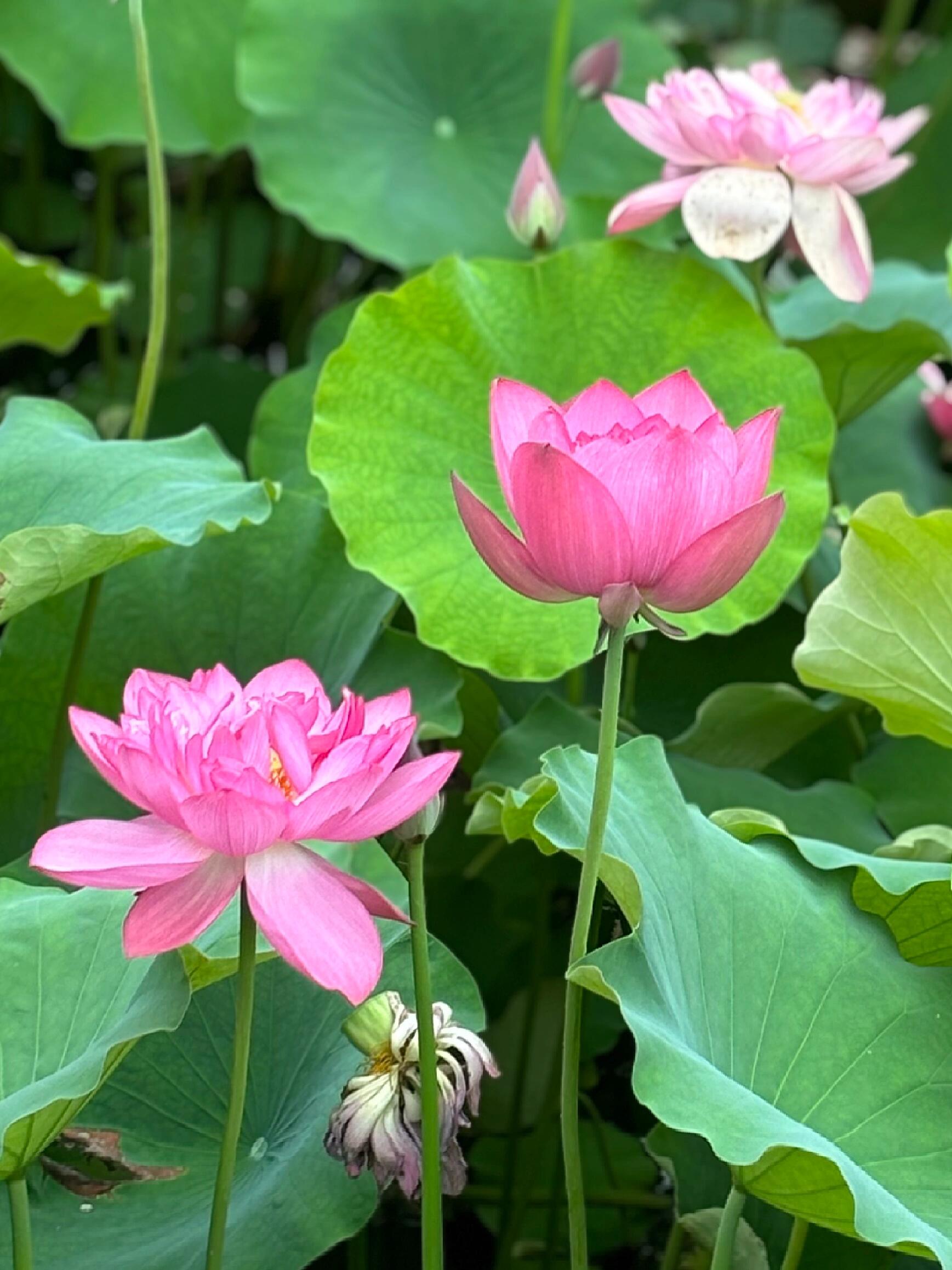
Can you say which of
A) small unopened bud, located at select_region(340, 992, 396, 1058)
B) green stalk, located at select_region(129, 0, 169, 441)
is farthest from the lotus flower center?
green stalk, located at select_region(129, 0, 169, 441)

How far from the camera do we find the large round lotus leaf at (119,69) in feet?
5.06

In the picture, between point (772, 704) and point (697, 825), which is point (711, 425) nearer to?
point (697, 825)

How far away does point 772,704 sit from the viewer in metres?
1.04

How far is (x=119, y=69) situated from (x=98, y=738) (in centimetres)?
119

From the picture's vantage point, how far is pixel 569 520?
1.88 ft

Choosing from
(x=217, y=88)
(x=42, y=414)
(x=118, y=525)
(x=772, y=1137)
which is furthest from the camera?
(x=217, y=88)

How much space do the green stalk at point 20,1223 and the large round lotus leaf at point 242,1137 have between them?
3.5 inches

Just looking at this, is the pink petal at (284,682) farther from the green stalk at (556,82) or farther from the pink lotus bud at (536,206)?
the green stalk at (556,82)

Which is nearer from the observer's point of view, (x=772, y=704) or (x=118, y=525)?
(x=118, y=525)

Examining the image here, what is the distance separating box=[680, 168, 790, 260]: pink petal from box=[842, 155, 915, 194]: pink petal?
0.07 metres

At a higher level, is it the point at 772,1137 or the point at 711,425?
the point at 711,425

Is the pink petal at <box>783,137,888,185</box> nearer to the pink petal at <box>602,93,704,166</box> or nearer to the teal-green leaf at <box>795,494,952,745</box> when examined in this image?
the pink petal at <box>602,93,704,166</box>

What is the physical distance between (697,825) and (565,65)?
1.10m

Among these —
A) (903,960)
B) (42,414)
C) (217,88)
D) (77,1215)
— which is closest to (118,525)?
(42,414)
